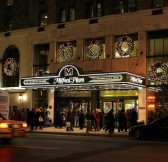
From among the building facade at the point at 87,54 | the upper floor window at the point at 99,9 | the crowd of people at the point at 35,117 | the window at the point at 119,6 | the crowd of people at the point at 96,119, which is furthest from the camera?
the upper floor window at the point at 99,9

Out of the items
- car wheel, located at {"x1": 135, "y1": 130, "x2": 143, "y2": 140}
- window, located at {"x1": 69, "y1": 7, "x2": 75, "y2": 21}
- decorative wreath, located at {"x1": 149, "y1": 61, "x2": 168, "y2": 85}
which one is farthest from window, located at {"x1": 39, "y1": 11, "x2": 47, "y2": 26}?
car wheel, located at {"x1": 135, "y1": 130, "x2": 143, "y2": 140}

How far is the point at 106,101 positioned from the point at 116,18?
286 inches

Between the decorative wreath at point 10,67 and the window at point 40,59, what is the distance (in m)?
2.77

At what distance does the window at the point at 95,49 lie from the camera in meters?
38.6

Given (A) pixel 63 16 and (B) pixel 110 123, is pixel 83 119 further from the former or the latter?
(A) pixel 63 16

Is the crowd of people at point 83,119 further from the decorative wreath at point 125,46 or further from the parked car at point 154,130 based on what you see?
the parked car at point 154,130

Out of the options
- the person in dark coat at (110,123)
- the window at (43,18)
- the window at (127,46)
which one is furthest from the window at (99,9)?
the person in dark coat at (110,123)

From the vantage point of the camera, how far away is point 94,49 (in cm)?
3891

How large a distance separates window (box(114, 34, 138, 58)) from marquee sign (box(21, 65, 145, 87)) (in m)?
3.11

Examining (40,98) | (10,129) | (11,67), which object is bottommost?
(10,129)

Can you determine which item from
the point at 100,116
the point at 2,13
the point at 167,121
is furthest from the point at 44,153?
the point at 2,13

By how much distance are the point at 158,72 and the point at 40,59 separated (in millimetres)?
13507

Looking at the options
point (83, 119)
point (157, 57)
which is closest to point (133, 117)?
point (83, 119)

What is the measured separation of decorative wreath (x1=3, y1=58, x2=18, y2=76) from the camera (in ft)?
148
